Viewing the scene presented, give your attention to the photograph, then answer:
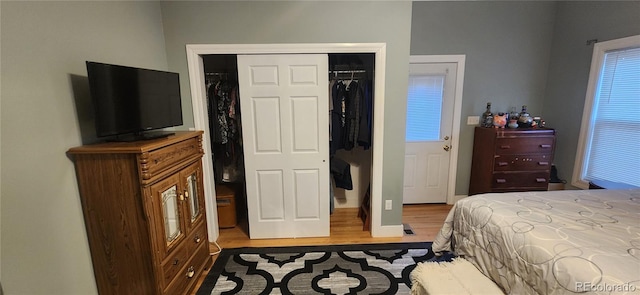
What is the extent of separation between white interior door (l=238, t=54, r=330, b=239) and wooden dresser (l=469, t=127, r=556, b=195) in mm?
1906

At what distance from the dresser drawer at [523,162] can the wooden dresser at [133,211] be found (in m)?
3.16

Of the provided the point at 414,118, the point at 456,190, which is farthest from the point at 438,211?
the point at 414,118

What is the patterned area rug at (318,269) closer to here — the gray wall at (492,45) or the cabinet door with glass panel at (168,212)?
the cabinet door with glass panel at (168,212)

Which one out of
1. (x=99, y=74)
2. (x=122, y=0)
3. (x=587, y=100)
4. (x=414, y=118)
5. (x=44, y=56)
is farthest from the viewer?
(x=414, y=118)

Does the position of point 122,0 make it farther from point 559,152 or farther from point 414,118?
point 559,152

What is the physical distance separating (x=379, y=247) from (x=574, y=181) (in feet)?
7.88

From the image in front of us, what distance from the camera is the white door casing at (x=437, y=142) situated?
10.2ft

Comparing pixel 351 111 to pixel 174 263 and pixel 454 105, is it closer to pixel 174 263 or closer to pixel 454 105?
pixel 454 105

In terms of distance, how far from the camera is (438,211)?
3.24 m

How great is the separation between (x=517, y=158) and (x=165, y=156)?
3.38m

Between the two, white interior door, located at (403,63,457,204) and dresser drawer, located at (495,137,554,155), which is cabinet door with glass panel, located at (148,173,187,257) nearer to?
white interior door, located at (403,63,457,204)

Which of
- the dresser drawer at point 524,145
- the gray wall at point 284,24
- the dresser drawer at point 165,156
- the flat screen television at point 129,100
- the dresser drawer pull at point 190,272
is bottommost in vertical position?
the dresser drawer pull at point 190,272

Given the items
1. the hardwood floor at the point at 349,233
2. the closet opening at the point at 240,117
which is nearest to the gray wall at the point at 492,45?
the closet opening at the point at 240,117

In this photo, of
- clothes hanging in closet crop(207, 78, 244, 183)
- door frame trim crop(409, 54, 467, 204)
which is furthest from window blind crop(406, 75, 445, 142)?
clothes hanging in closet crop(207, 78, 244, 183)
